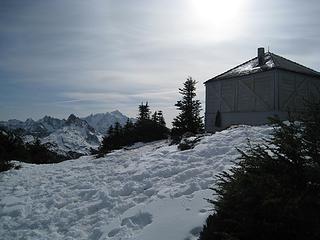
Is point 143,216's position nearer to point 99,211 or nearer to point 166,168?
point 99,211

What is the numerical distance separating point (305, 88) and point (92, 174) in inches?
768

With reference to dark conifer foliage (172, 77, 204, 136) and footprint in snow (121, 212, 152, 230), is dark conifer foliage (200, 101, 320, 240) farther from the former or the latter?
dark conifer foliage (172, 77, 204, 136)

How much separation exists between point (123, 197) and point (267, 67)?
65.2ft

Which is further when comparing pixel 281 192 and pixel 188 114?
pixel 188 114

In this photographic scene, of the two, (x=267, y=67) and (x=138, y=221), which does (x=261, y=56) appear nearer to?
(x=267, y=67)

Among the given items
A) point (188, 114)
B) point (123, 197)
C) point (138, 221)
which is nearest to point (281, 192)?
point (138, 221)

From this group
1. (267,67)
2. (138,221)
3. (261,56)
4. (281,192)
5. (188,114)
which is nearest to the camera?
(281,192)

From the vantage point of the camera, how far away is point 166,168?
13.4 meters

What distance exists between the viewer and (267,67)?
94.5 feet

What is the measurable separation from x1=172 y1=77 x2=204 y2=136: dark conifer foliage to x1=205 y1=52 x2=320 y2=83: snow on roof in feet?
32.5

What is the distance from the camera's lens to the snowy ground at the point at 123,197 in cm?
909

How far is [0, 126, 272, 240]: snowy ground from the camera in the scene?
9.09 metres

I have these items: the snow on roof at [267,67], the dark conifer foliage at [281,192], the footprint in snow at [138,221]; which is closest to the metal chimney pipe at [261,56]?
the snow on roof at [267,67]

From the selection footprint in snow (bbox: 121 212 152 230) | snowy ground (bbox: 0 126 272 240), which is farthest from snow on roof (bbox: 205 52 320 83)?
footprint in snow (bbox: 121 212 152 230)
